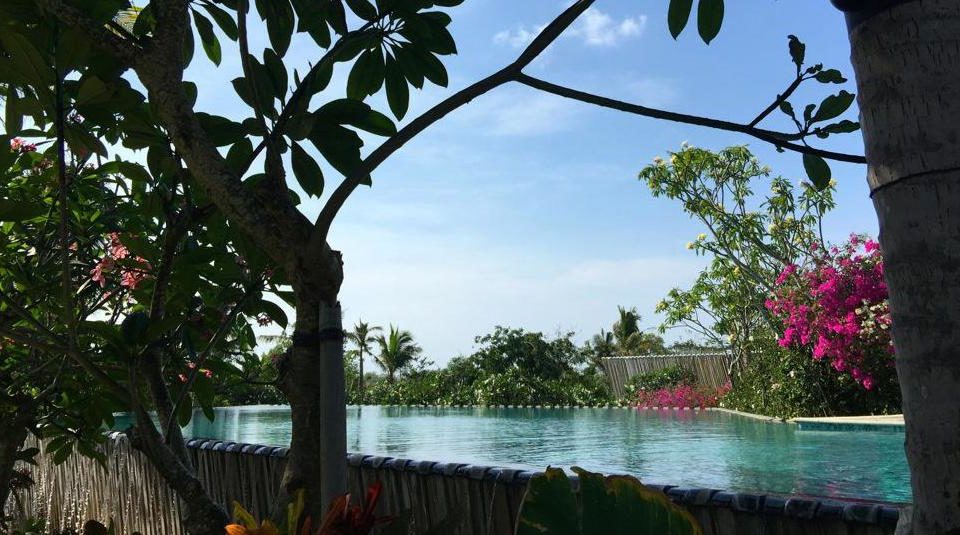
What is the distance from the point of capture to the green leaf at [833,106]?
1.28m

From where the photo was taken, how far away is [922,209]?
2.16 feet

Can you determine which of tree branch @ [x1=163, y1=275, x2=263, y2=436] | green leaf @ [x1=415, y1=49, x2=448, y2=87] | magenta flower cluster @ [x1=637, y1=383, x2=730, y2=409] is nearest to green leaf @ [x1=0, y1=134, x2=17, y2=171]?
tree branch @ [x1=163, y1=275, x2=263, y2=436]

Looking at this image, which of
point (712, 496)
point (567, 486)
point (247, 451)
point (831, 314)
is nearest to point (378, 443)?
point (831, 314)

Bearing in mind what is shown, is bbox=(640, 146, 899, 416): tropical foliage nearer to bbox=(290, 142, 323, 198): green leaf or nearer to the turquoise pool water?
the turquoise pool water

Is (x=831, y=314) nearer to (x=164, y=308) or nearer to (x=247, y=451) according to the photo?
(x=247, y=451)

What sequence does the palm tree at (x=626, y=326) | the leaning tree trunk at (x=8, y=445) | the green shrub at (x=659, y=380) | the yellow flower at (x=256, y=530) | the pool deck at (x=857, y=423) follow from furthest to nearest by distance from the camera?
1. the palm tree at (x=626, y=326)
2. the green shrub at (x=659, y=380)
3. the pool deck at (x=857, y=423)
4. the leaning tree trunk at (x=8, y=445)
5. the yellow flower at (x=256, y=530)

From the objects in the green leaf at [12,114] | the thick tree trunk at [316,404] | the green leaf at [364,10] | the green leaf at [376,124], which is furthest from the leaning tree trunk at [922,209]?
the green leaf at [12,114]

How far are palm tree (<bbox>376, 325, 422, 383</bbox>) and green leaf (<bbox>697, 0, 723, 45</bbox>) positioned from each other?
3600 cm

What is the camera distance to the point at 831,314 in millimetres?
12492

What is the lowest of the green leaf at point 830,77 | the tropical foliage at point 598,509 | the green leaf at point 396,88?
the tropical foliage at point 598,509

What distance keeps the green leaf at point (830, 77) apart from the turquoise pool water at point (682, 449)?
129 inches

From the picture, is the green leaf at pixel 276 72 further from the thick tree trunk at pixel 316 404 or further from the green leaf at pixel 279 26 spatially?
the thick tree trunk at pixel 316 404

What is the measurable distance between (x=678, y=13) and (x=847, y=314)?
1243 cm

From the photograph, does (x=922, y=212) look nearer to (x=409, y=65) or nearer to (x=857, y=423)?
(x=409, y=65)
